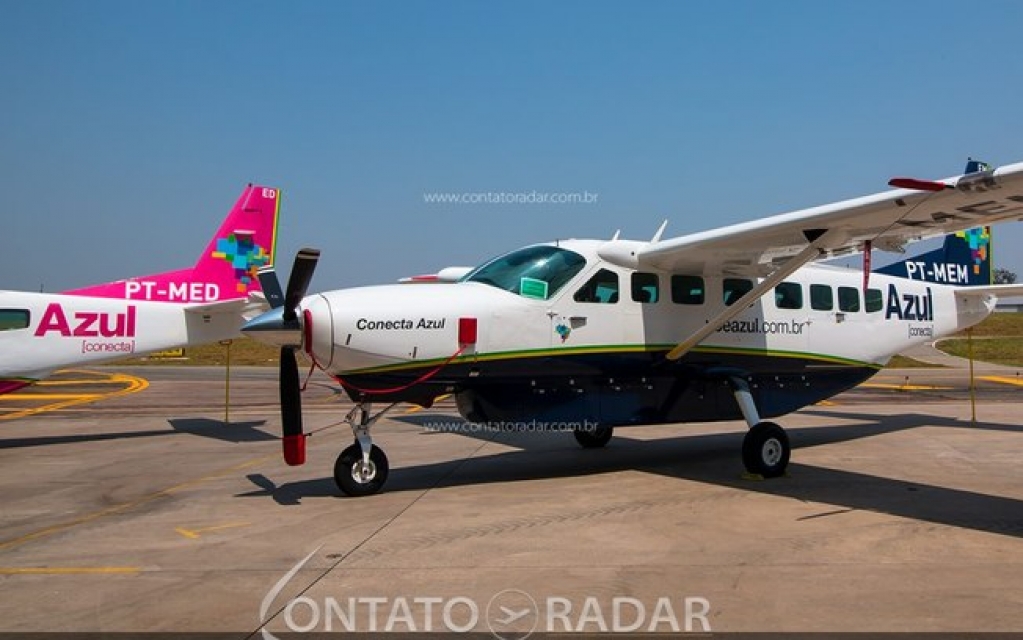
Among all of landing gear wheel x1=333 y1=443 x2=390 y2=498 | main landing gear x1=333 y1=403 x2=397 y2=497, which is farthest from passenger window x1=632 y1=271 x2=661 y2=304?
landing gear wheel x1=333 y1=443 x2=390 y2=498

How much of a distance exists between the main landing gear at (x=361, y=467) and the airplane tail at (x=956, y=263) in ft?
31.9

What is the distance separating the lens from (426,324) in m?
8.62

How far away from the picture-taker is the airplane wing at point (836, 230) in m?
7.36

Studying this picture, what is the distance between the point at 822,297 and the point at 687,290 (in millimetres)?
2683

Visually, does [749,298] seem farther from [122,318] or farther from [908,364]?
[908,364]

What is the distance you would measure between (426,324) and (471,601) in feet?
13.2

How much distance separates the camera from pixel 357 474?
8.83m

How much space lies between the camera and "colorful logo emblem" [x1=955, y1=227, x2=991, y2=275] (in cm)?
1430

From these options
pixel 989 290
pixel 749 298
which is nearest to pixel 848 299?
pixel 749 298

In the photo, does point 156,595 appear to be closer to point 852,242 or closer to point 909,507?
point 909,507

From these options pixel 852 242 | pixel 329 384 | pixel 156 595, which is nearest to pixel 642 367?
pixel 852 242

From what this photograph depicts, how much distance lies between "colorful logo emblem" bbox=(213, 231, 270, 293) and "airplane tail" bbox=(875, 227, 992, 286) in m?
13.9

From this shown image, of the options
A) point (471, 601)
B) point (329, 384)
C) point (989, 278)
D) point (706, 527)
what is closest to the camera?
point (471, 601)

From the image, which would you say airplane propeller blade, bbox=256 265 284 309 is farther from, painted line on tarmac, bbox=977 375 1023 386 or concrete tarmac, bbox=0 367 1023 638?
painted line on tarmac, bbox=977 375 1023 386
